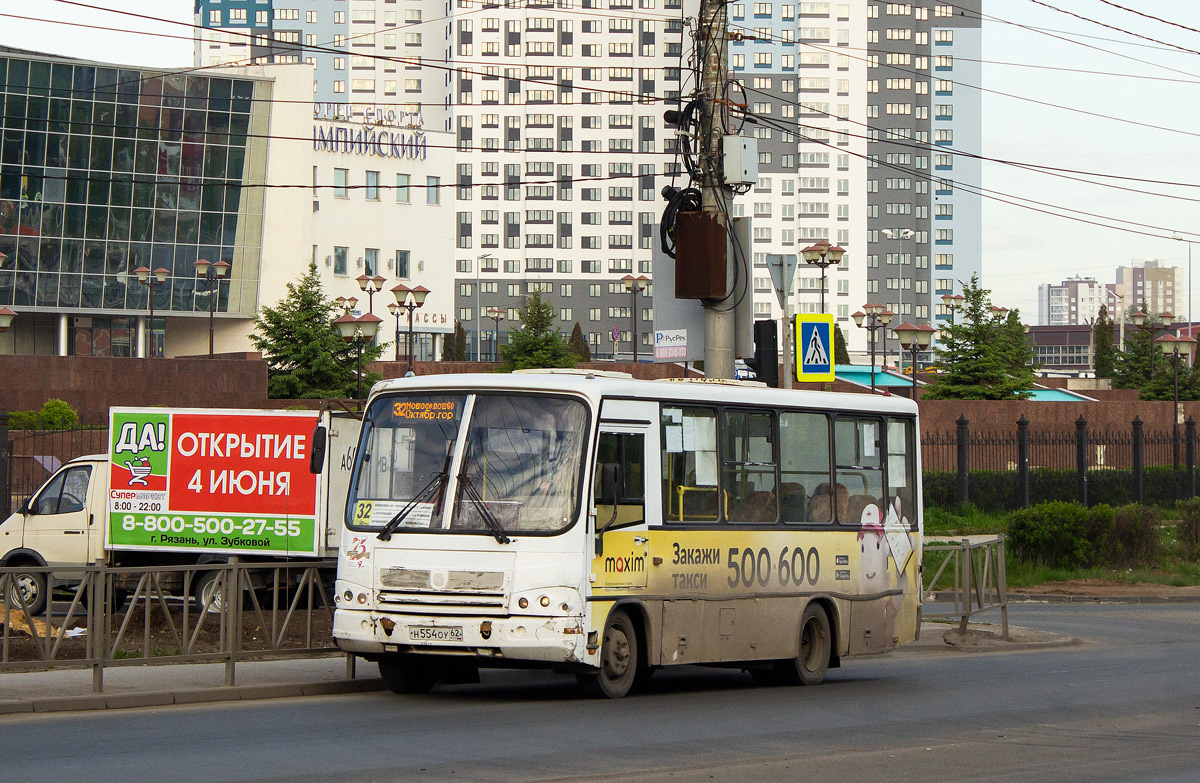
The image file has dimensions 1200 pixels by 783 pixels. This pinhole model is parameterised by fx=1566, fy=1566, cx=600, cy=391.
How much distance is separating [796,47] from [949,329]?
8882 centimetres

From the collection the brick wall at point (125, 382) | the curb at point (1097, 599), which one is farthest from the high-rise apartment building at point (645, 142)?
the curb at point (1097, 599)

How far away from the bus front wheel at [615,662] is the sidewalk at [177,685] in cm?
221

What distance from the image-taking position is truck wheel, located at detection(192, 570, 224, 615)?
524 inches

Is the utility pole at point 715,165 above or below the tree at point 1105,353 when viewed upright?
below

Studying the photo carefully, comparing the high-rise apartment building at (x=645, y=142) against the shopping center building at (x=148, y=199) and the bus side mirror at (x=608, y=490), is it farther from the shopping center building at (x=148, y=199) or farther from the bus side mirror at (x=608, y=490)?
the bus side mirror at (x=608, y=490)

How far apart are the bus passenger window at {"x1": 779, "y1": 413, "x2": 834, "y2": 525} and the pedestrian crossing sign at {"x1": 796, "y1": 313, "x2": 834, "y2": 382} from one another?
4.15m

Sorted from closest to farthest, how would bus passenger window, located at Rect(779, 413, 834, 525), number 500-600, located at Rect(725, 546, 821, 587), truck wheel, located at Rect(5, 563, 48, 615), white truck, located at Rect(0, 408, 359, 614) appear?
truck wheel, located at Rect(5, 563, 48, 615), number 500-600, located at Rect(725, 546, 821, 587), bus passenger window, located at Rect(779, 413, 834, 525), white truck, located at Rect(0, 408, 359, 614)

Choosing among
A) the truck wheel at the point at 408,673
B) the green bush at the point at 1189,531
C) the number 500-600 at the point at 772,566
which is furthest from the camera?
the green bush at the point at 1189,531

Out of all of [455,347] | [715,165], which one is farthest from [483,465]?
[455,347]

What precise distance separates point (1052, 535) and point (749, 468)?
600 inches

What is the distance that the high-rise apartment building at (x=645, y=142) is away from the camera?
454 ft

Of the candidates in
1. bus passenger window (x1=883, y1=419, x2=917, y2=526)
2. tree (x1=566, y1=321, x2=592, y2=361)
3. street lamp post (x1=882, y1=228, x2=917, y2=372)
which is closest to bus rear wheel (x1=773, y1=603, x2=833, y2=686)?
bus passenger window (x1=883, y1=419, x2=917, y2=526)

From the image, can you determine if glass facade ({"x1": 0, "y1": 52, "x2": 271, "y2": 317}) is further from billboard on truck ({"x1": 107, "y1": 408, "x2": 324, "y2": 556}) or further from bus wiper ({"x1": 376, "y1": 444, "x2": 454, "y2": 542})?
bus wiper ({"x1": 376, "y1": 444, "x2": 454, "y2": 542})

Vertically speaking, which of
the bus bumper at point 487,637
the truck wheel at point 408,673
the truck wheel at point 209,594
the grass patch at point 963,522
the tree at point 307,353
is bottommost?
the truck wheel at point 408,673
